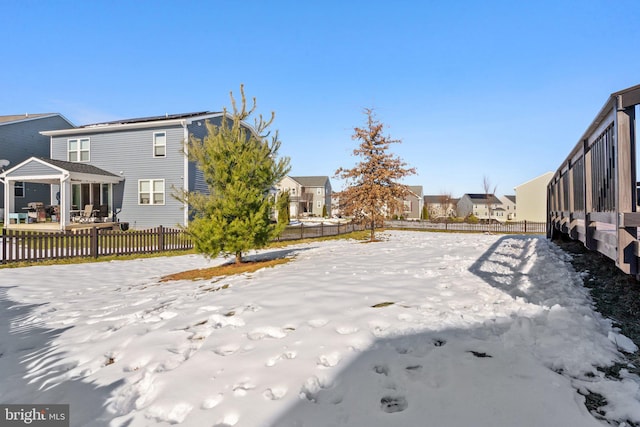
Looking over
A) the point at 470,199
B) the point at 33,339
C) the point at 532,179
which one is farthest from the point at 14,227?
the point at 470,199

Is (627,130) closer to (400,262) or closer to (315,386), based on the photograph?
(315,386)

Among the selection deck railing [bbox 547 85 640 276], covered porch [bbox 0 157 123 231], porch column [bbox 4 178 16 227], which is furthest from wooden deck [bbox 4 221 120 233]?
deck railing [bbox 547 85 640 276]

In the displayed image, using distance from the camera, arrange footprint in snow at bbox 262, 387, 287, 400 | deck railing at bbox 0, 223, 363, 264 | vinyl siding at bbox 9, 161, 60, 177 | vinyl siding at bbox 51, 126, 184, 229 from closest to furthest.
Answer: footprint in snow at bbox 262, 387, 287, 400 → deck railing at bbox 0, 223, 363, 264 → vinyl siding at bbox 9, 161, 60, 177 → vinyl siding at bbox 51, 126, 184, 229

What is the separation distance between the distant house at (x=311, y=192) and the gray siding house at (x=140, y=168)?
36.0 m

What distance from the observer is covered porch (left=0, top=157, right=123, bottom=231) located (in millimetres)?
16984

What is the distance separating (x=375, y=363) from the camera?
290 centimetres

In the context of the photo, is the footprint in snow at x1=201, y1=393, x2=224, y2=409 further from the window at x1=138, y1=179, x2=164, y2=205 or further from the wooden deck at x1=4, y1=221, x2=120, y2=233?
the window at x1=138, y1=179, x2=164, y2=205

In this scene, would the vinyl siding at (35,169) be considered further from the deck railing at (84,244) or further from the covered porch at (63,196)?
the deck railing at (84,244)

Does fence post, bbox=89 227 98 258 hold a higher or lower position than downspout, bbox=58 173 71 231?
lower

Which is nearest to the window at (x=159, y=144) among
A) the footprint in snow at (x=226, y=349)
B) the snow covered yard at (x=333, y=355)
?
the snow covered yard at (x=333, y=355)

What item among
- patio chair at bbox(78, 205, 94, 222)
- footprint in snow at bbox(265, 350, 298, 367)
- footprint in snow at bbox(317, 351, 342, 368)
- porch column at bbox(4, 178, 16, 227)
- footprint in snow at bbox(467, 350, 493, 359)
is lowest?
footprint in snow at bbox(265, 350, 298, 367)

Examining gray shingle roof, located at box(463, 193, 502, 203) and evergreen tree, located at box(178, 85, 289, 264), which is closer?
evergreen tree, located at box(178, 85, 289, 264)

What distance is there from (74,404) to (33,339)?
7.58 ft

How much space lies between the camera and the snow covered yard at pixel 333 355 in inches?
93.2
